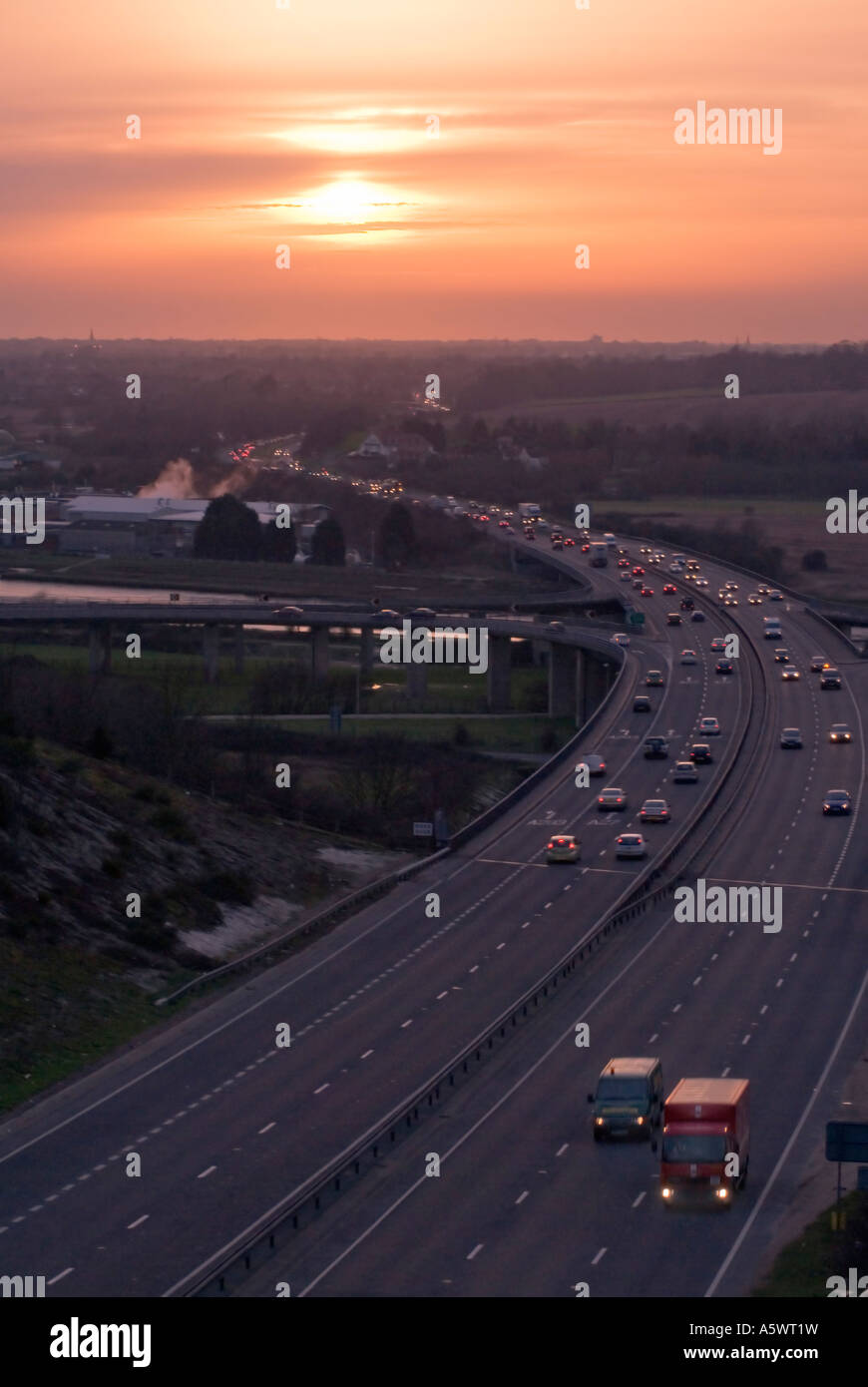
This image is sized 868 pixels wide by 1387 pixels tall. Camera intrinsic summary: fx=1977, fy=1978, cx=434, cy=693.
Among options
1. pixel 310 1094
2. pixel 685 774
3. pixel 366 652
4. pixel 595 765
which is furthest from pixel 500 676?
pixel 310 1094

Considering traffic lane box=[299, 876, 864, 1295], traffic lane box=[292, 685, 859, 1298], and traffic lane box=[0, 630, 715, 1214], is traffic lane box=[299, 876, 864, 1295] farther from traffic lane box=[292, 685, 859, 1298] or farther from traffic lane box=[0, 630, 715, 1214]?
traffic lane box=[292, 685, 859, 1298]

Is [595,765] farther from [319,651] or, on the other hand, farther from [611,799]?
[319,651]

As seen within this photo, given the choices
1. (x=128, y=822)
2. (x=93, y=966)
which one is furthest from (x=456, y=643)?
(x=93, y=966)

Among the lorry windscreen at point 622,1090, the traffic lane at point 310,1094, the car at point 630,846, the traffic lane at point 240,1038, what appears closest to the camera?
the traffic lane at point 310,1094

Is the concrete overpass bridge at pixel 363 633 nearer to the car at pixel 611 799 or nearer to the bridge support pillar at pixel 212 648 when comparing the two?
the bridge support pillar at pixel 212 648

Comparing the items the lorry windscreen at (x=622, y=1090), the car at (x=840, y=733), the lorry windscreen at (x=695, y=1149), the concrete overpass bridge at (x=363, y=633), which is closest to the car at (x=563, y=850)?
the car at (x=840, y=733)
